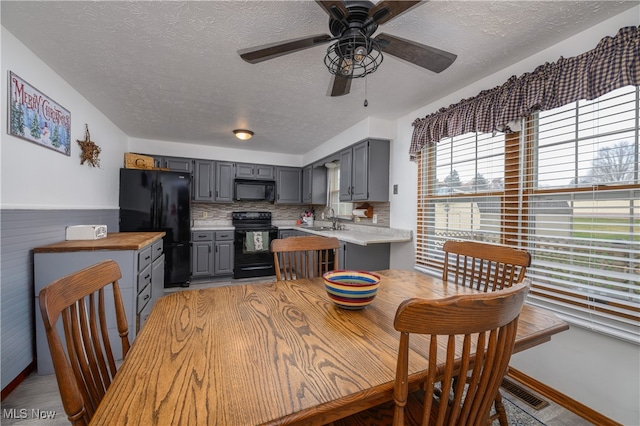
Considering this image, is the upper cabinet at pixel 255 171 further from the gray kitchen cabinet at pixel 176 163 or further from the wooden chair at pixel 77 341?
the wooden chair at pixel 77 341

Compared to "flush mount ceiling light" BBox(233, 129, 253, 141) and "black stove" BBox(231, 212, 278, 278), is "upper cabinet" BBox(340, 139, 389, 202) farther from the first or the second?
"black stove" BBox(231, 212, 278, 278)

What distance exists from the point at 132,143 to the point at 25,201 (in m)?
2.65

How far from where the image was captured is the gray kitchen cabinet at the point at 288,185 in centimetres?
514

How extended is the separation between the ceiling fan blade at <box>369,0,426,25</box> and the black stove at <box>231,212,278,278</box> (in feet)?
12.5

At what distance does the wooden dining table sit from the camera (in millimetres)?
560

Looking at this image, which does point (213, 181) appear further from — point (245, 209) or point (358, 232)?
point (358, 232)

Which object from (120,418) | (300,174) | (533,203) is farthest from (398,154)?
(120,418)

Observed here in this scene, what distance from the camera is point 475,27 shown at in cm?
162

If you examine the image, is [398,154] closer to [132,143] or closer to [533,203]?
[533,203]

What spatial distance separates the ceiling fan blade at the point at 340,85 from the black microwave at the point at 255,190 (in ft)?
11.0

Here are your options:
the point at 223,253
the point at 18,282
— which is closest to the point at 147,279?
the point at 18,282

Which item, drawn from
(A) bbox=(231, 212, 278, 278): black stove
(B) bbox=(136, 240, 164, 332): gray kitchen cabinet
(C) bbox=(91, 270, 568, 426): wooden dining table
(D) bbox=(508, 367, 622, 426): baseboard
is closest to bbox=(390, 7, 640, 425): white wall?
(D) bbox=(508, 367, 622, 426): baseboard

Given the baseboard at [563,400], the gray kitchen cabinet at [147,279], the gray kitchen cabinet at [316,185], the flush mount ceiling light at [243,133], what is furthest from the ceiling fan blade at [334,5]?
the gray kitchen cabinet at [316,185]

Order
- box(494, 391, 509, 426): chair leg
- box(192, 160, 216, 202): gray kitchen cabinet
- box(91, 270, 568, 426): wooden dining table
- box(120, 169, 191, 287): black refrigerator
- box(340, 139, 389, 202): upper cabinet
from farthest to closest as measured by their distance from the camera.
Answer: box(192, 160, 216, 202): gray kitchen cabinet < box(120, 169, 191, 287): black refrigerator < box(340, 139, 389, 202): upper cabinet < box(494, 391, 509, 426): chair leg < box(91, 270, 568, 426): wooden dining table
